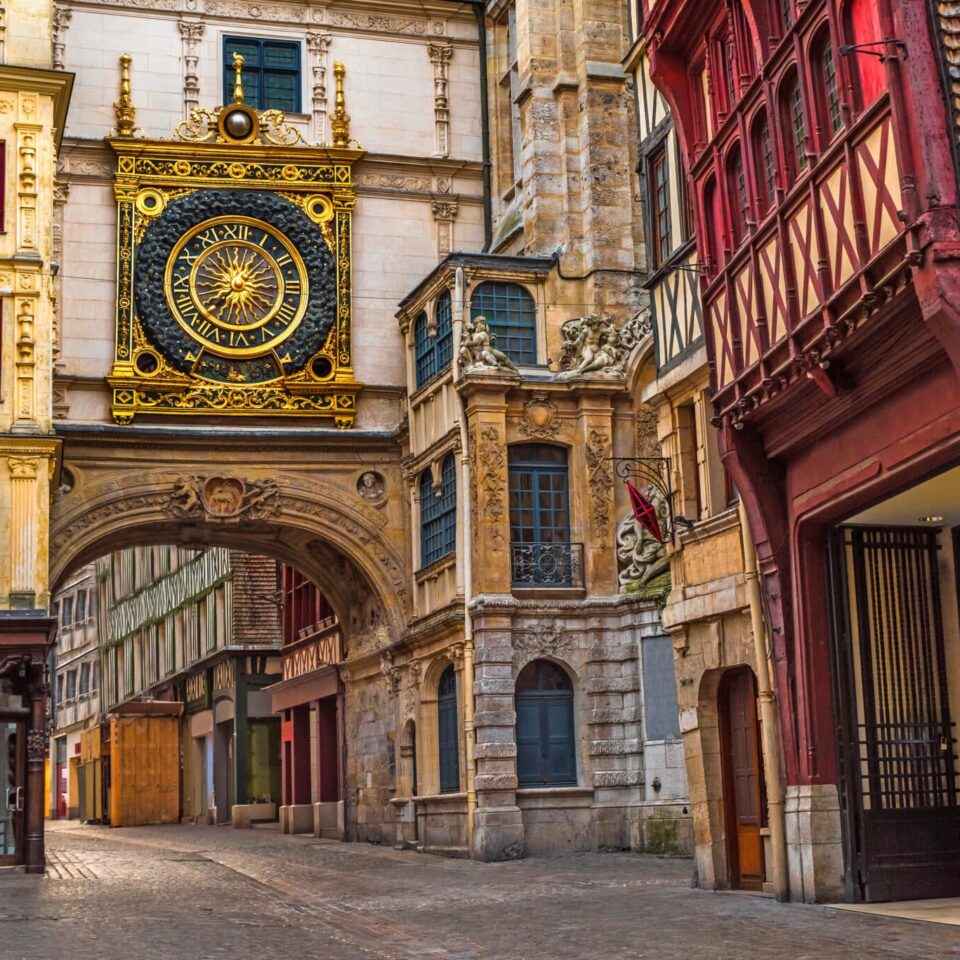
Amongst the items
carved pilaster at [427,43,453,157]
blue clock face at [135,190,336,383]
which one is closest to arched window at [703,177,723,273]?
blue clock face at [135,190,336,383]

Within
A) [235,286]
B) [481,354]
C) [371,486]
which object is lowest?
[371,486]

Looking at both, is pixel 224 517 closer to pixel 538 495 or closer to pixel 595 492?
pixel 538 495

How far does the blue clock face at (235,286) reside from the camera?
28328mm

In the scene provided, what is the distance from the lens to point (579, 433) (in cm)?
2620

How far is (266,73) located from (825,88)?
60.8 ft

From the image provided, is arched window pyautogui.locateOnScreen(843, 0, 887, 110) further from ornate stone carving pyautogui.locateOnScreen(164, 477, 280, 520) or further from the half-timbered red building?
ornate stone carving pyautogui.locateOnScreen(164, 477, 280, 520)

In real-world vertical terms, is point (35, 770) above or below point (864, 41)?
below

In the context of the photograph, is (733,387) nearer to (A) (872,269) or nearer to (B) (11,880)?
(A) (872,269)

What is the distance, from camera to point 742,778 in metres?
16.3

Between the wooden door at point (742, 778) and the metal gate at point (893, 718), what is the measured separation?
5.95 ft

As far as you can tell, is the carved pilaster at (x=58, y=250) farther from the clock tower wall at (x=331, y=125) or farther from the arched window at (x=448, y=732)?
the arched window at (x=448, y=732)

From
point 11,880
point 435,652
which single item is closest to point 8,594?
point 11,880

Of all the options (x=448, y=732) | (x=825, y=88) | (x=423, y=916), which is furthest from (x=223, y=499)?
(x=825, y=88)

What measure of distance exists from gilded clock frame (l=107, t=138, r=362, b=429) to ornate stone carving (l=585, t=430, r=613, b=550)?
Result: 16.1ft
